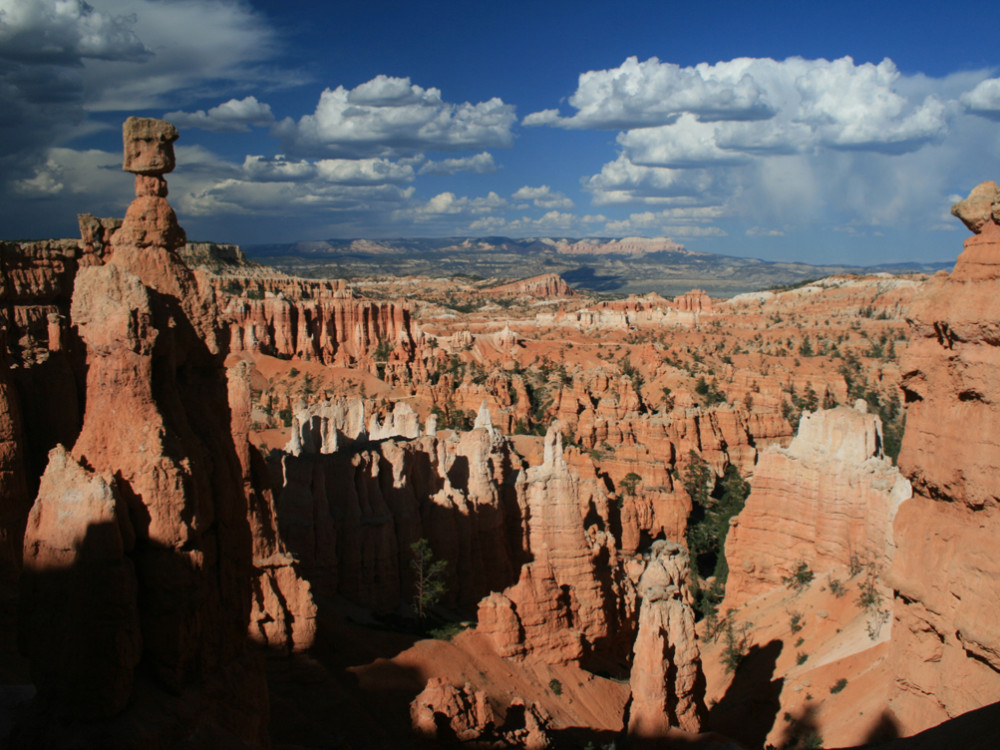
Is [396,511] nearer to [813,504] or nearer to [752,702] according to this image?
[752,702]

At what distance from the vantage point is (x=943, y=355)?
27.6 ft

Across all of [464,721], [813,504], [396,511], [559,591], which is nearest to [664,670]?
[464,721]

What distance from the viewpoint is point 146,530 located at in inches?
300

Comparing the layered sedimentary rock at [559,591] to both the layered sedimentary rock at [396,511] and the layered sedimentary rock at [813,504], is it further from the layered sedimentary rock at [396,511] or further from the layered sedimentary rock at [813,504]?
the layered sedimentary rock at [813,504]

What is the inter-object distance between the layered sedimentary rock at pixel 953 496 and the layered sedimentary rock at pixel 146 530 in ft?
23.7

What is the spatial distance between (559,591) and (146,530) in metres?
11.7

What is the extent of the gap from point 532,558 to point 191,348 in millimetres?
15381

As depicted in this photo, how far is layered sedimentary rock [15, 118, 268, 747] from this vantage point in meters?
7.04

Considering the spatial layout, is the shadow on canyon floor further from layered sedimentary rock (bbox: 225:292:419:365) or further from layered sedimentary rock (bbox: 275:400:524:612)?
layered sedimentary rock (bbox: 225:292:419:365)

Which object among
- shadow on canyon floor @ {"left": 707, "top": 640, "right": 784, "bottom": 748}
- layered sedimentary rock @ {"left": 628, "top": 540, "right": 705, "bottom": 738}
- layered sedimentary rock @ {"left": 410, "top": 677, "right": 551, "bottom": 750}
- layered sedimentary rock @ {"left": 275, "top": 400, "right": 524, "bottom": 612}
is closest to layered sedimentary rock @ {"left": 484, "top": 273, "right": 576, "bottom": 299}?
layered sedimentary rock @ {"left": 275, "top": 400, "right": 524, "bottom": 612}

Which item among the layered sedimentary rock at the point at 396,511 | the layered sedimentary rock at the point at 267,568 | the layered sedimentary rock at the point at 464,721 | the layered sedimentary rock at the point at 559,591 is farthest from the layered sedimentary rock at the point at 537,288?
the layered sedimentary rock at the point at 464,721

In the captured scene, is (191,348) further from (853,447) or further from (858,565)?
(853,447)

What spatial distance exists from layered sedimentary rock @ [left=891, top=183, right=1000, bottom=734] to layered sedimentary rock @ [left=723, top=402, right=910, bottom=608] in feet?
44.4

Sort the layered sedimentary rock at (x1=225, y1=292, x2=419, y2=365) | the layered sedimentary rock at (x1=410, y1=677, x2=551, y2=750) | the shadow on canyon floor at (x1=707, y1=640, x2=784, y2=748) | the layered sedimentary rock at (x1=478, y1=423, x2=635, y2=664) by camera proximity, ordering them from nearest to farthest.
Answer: the layered sedimentary rock at (x1=410, y1=677, x2=551, y2=750) < the shadow on canyon floor at (x1=707, y1=640, x2=784, y2=748) < the layered sedimentary rock at (x1=478, y1=423, x2=635, y2=664) < the layered sedimentary rock at (x1=225, y1=292, x2=419, y2=365)
